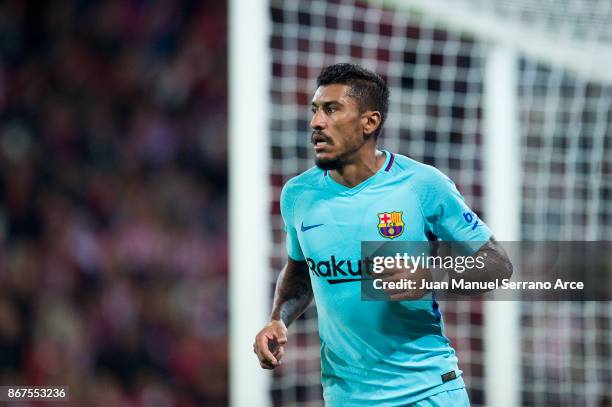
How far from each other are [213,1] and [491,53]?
4.06 meters

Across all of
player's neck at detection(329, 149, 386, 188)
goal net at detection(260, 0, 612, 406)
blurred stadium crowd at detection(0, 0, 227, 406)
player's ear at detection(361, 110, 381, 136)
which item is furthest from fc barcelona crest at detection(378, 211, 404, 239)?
blurred stadium crowd at detection(0, 0, 227, 406)

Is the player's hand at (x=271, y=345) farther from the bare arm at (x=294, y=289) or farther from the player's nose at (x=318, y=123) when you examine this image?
the player's nose at (x=318, y=123)

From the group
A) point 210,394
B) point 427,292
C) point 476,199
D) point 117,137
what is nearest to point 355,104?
point 427,292

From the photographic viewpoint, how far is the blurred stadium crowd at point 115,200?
6859 millimetres

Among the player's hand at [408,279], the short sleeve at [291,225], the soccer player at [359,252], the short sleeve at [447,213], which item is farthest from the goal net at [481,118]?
the player's hand at [408,279]

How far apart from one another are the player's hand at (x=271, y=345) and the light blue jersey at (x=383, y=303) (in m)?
0.18

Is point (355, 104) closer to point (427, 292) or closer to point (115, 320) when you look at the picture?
point (427, 292)

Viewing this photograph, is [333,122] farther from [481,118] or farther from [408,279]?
[481,118]

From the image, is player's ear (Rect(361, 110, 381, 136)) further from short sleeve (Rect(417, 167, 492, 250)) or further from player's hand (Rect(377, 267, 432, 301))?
player's hand (Rect(377, 267, 432, 301))

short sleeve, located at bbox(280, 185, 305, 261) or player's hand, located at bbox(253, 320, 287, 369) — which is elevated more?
short sleeve, located at bbox(280, 185, 305, 261)

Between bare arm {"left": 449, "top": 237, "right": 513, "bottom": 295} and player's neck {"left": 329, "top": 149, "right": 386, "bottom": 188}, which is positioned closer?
bare arm {"left": 449, "top": 237, "right": 513, "bottom": 295}

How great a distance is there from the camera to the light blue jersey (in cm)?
276

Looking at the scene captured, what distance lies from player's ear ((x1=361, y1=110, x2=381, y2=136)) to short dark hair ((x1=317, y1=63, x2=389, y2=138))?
1 centimetres

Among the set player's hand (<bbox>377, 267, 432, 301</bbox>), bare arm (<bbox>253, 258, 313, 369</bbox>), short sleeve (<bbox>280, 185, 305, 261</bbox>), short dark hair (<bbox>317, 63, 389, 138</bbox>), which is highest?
short dark hair (<bbox>317, 63, 389, 138</bbox>)
